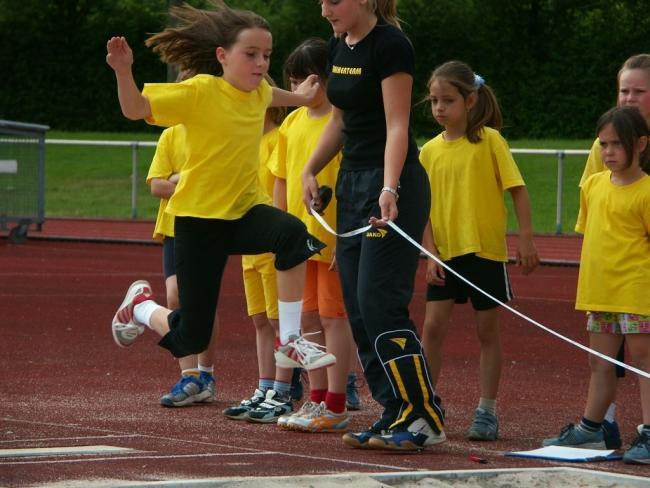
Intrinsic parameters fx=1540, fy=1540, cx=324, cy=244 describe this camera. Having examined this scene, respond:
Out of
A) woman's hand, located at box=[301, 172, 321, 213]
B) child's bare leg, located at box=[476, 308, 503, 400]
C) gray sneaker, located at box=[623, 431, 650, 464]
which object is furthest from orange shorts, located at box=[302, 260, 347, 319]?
gray sneaker, located at box=[623, 431, 650, 464]

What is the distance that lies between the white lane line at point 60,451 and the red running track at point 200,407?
0.09 m

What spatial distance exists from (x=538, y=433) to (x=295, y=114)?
2.19 meters

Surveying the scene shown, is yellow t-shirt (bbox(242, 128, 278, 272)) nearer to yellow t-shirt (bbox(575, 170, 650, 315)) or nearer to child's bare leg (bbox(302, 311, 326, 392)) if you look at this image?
child's bare leg (bbox(302, 311, 326, 392))

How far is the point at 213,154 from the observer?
7.20 m

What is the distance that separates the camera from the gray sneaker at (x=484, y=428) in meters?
7.12

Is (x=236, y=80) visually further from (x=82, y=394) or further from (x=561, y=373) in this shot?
(x=561, y=373)

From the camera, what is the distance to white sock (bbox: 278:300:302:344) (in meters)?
7.22

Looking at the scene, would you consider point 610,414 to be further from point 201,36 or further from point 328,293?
point 201,36

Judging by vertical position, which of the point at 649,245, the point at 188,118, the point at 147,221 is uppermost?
the point at 188,118

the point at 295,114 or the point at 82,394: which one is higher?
the point at 295,114

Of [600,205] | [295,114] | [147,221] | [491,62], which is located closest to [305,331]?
[295,114]

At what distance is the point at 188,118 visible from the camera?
7.17 m

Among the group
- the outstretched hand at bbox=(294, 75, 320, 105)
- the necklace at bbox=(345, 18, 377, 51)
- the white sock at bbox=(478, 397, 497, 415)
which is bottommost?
the white sock at bbox=(478, 397, 497, 415)

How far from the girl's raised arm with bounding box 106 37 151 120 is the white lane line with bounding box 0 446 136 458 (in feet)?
4.74
